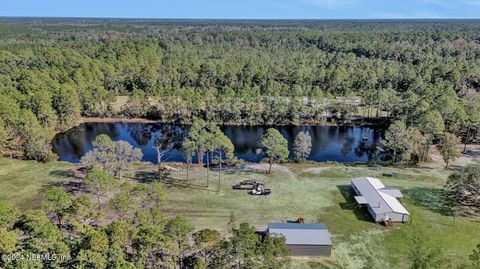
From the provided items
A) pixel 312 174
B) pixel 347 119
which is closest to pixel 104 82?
pixel 347 119

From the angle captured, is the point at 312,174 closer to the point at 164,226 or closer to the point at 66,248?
the point at 164,226

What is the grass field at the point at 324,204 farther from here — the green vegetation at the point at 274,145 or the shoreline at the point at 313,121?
the shoreline at the point at 313,121

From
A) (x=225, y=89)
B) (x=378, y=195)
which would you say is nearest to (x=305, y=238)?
(x=378, y=195)

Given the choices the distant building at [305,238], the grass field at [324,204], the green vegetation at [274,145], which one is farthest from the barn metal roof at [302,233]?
the green vegetation at [274,145]

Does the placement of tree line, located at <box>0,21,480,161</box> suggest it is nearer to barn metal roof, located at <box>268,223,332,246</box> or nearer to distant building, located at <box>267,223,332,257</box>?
barn metal roof, located at <box>268,223,332,246</box>

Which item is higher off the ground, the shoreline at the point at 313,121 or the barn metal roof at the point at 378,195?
the shoreline at the point at 313,121

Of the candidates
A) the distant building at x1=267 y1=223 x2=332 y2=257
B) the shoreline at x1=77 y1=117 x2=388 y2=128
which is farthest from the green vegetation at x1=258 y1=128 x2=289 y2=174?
the shoreline at x1=77 y1=117 x2=388 y2=128

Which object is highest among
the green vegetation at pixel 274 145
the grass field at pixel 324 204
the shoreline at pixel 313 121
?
the green vegetation at pixel 274 145
